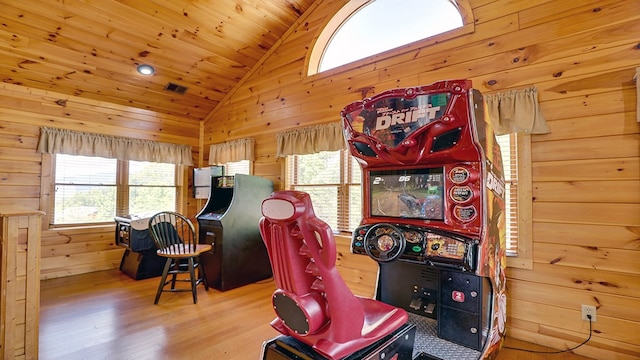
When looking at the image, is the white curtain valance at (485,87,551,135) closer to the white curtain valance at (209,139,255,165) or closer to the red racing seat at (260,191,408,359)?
the red racing seat at (260,191,408,359)

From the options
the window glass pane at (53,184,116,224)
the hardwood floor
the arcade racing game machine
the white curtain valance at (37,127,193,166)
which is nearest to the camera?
the arcade racing game machine

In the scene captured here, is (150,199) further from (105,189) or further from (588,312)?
(588,312)

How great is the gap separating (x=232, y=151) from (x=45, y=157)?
2.32m

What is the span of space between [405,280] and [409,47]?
2.25 m

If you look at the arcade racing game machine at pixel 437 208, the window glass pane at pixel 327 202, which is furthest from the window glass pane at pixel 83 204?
the arcade racing game machine at pixel 437 208

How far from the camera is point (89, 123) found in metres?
4.23

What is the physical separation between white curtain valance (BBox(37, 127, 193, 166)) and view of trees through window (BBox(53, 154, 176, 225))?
0.18 meters

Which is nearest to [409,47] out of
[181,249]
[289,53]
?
[289,53]

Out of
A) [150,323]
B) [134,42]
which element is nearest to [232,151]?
[134,42]

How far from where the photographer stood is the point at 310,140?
12.2 feet

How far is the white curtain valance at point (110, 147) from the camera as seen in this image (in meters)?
3.89

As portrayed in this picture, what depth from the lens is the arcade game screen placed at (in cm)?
182

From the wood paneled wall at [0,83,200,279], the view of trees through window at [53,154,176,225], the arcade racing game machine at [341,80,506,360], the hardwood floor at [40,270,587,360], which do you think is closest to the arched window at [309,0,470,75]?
the arcade racing game machine at [341,80,506,360]

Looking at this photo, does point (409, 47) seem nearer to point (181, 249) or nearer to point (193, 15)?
point (193, 15)
